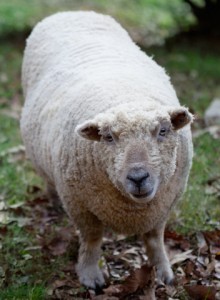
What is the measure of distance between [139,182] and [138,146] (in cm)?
17

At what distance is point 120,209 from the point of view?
3.55 meters

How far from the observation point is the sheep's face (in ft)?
9.96

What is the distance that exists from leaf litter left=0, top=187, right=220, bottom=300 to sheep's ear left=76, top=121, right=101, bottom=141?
3.00 ft

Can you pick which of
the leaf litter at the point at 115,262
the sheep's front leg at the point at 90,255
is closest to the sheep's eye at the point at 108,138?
the sheep's front leg at the point at 90,255

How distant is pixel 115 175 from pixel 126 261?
3.90 ft

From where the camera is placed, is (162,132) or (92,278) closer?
(162,132)

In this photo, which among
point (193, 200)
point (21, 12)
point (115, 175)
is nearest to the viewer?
point (115, 175)

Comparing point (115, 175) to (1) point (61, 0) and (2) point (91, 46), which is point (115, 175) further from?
(1) point (61, 0)

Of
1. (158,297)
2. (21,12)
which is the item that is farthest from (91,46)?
(21,12)

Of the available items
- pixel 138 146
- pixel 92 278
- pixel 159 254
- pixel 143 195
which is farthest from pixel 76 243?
pixel 138 146

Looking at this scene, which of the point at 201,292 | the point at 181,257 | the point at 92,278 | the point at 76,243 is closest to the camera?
the point at 201,292

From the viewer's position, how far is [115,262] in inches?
168

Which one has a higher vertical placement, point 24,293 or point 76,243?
point 76,243

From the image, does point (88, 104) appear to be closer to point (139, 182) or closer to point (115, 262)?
point (139, 182)
